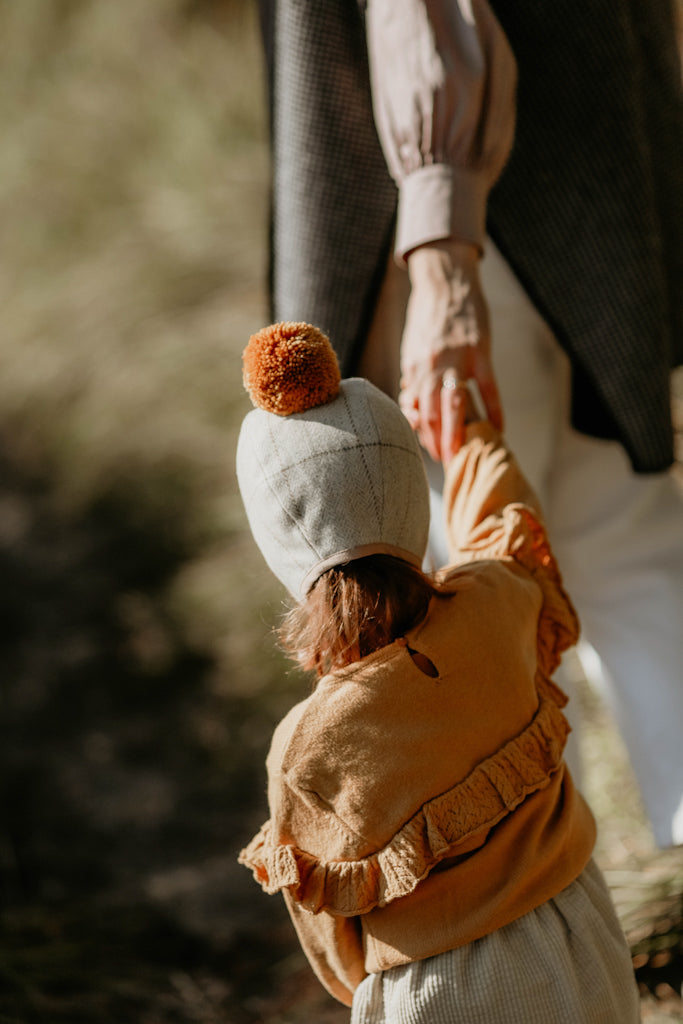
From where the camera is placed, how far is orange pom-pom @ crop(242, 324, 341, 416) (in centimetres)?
67

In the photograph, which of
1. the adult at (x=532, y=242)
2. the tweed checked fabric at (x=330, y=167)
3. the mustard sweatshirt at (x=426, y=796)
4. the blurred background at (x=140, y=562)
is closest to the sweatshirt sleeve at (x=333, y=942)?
the mustard sweatshirt at (x=426, y=796)

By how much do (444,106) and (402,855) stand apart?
607mm

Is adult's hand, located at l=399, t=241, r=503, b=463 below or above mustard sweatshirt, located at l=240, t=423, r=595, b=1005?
above

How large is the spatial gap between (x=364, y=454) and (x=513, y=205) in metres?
0.40

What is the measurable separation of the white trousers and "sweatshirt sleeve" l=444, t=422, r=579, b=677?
0.19m

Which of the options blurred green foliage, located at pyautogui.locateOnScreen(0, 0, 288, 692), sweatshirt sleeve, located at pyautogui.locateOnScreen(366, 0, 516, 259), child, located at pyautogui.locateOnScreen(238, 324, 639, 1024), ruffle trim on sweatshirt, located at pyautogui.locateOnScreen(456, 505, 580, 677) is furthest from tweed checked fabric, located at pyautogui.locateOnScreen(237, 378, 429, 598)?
blurred green foliage, located at pyautogui.locateOnScreen(0, 0, 288, 692)

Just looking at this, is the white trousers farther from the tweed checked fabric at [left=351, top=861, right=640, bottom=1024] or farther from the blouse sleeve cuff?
the tweed checked fabric at [left=351, top=861, right=640, bottom=1024]

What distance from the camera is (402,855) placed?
0.69 m

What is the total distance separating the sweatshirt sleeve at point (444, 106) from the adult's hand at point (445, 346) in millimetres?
25

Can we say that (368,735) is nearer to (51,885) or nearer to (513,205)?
(513,205)

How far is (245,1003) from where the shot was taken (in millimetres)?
1312

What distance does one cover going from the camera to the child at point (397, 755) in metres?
0.68

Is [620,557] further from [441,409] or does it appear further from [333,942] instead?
[333,942]

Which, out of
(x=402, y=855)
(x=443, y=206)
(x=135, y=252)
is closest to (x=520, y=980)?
(x=402, y=855)
